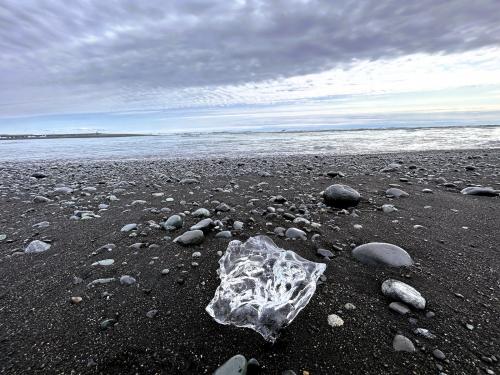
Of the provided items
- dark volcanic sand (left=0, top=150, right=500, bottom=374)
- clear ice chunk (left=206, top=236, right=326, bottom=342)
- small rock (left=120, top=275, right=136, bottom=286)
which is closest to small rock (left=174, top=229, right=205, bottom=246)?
dark volcanic sand (left=0, top=150, right=500, bottom=374)

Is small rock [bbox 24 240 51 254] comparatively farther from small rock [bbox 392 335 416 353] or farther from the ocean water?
the ocean water

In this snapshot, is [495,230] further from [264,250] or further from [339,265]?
[264,250]

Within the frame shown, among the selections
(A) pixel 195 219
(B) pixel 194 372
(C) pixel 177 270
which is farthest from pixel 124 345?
(A) pixel 195 219

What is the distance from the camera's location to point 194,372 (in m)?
1.70

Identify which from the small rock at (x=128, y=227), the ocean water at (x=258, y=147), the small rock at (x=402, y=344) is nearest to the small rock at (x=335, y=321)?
the small rock at (x=402, y=344)

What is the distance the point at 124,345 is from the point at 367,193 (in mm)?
4884

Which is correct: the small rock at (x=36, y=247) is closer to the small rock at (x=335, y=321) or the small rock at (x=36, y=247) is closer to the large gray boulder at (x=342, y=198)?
the small rock at (x=335, y=321)

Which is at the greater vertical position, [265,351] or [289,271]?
[289,271]

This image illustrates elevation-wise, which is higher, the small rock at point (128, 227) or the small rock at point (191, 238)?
the small rock at point (191, 238)

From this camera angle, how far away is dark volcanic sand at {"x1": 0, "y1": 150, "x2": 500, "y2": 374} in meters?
1.76

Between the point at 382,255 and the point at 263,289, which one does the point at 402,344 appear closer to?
the point at 263,289

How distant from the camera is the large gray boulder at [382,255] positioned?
274 centimetres

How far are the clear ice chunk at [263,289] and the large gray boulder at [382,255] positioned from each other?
619 mm

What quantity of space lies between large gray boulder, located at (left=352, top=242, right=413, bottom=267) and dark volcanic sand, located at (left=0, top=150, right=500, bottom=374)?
9 cm
